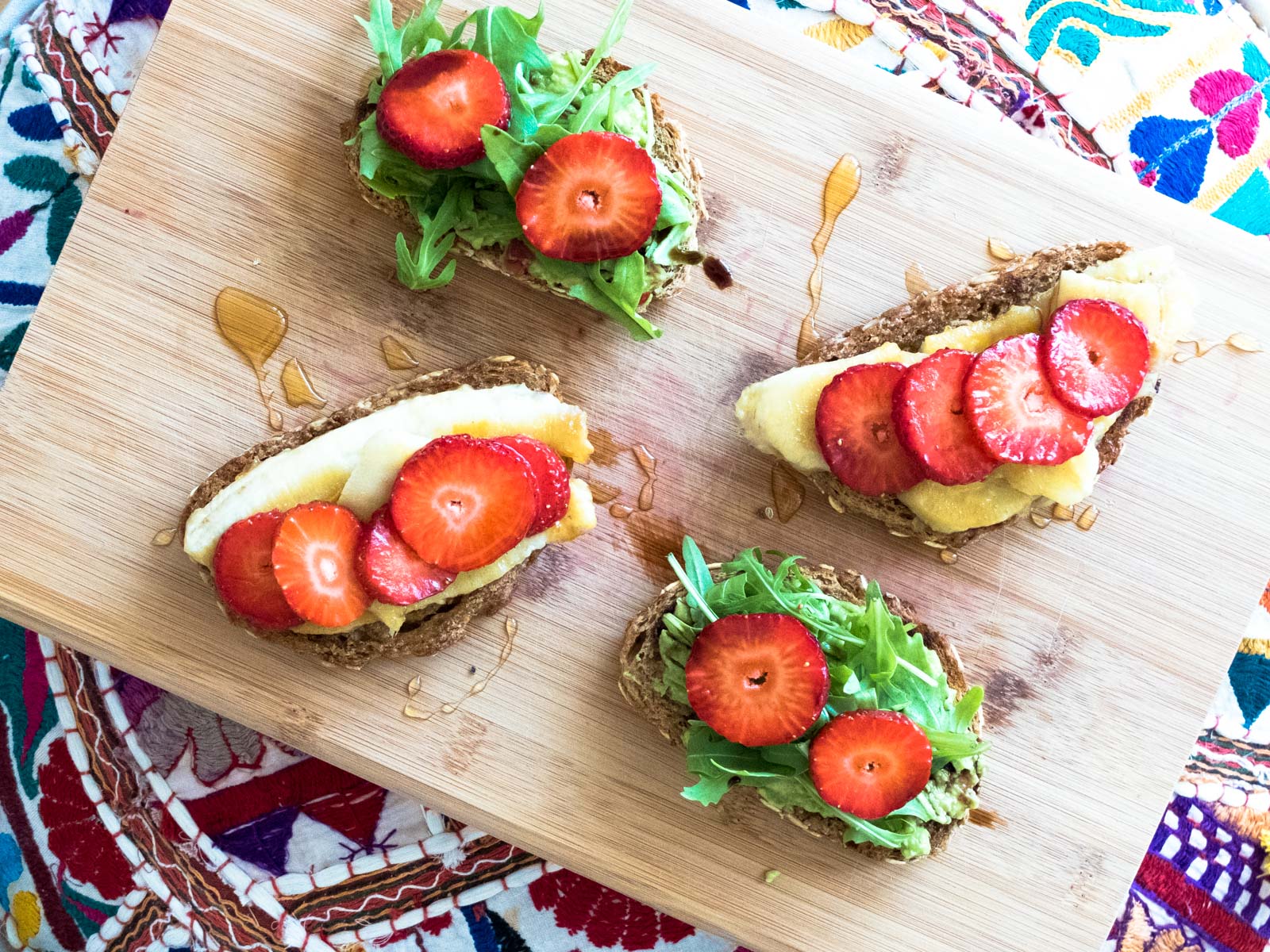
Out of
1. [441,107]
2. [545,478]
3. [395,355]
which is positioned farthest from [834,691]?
[441,107]

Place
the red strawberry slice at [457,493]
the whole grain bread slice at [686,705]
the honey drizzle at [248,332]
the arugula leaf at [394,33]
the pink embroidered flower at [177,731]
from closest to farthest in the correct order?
the red strawberry slice at [457,493]
the arugula leaf at [394,33]
the whole grain bread slice at [686,705]
the honey drizzle at [248,332]
the pink embroidered flower at [177,731]

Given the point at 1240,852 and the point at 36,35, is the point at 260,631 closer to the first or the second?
the point at 36,35

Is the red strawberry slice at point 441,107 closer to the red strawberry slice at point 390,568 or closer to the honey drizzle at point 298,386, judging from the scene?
the honey drizzle at point 298,386

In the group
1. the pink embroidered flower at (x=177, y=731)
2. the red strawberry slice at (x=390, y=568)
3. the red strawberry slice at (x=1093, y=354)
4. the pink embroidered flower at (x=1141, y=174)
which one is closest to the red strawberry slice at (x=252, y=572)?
the red strawberry slice at (x=390, y=568)

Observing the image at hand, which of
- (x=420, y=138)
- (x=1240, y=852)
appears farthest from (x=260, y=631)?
(x=1240, y=852)

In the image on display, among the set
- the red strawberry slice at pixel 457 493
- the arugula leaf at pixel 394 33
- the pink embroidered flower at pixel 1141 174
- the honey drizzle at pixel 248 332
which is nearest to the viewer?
the red strawberry slice at pixel 457 493

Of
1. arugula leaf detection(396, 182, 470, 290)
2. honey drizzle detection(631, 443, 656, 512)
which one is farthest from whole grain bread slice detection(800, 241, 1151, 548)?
arugula leaf detection(396, 182, 470, 290)

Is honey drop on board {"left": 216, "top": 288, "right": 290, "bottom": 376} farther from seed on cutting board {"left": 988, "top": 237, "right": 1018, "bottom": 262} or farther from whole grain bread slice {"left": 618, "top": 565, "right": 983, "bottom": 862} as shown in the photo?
seed on cutting board {"left": 988, "top": 237, "right": 1018, "bottom": 262}
